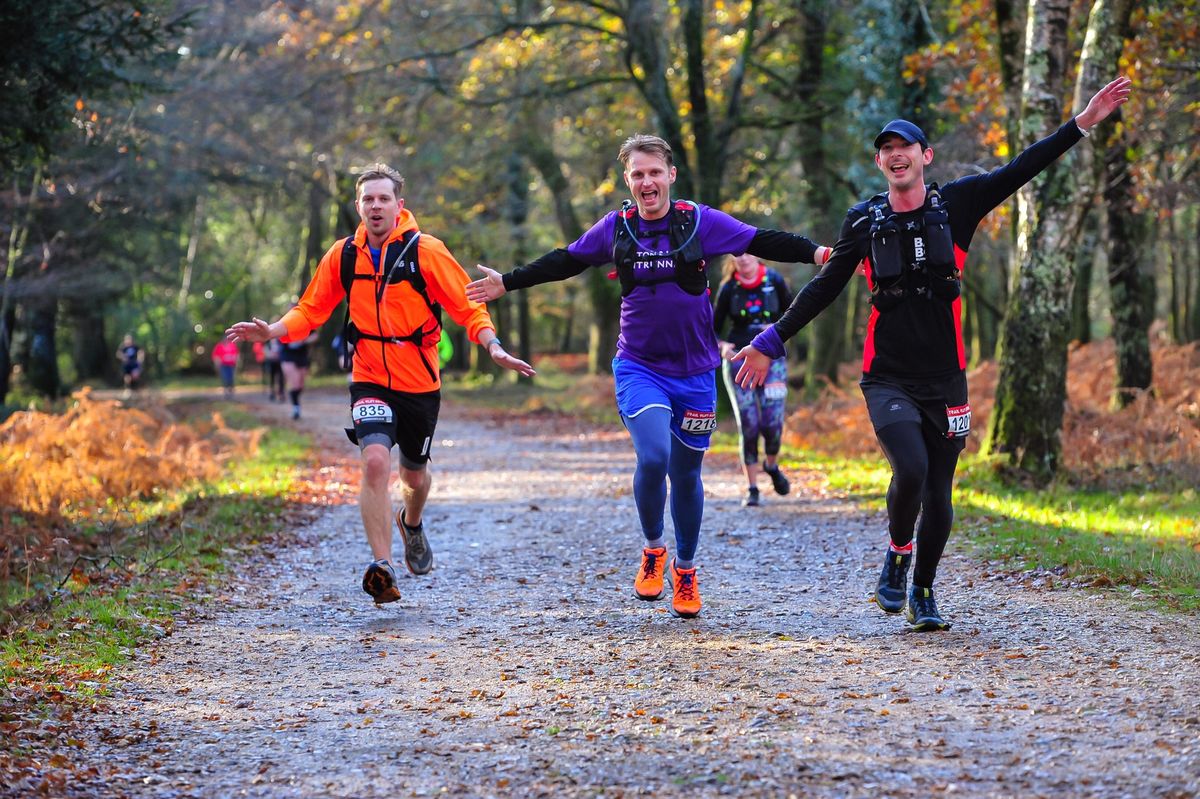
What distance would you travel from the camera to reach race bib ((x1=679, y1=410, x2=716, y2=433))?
6781 mm

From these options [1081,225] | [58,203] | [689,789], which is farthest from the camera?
[58,203]

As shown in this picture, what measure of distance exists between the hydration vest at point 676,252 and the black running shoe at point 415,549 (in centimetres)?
229

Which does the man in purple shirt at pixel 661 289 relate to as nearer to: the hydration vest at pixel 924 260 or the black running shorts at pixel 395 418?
the hydration vest at pixel 924 260

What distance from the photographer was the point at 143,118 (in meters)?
20.3

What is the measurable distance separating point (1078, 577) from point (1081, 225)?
14.8 feet

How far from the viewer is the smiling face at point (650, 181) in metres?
6.55

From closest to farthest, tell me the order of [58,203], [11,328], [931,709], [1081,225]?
[931,709]
[1081,225]
[58,203]
[11,328]

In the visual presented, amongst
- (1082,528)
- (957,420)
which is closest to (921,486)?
(957,420)

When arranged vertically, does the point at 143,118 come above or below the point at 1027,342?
above

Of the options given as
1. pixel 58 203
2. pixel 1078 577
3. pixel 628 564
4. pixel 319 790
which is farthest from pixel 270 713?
pixel 58 203

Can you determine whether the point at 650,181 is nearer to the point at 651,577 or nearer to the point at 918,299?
the point at 918,299

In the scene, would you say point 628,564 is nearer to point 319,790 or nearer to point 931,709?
point 931,709

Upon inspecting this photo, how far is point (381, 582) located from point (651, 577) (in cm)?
146

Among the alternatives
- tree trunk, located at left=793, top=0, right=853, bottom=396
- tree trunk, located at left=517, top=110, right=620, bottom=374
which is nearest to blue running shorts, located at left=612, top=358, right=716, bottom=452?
tree trunk, located at left=793, top=0, right=853, bottom=396
